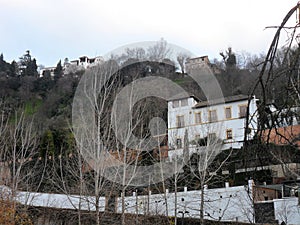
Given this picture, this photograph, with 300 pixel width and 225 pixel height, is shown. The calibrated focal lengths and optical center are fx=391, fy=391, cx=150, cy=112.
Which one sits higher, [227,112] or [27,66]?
[27,66]

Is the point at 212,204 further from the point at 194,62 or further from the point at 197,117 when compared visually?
the point at 194,62

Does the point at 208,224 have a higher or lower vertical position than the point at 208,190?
lower

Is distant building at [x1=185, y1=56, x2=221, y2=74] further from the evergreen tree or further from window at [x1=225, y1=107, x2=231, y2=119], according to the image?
the evergreen tree

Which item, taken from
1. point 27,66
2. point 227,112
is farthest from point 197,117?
point 27,66

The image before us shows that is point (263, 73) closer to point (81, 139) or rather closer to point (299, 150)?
point (299, 150)

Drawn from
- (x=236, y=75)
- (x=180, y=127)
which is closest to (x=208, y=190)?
(x=180, y=127)

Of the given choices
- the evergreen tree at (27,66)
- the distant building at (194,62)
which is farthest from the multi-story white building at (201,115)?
the evergreen tree at (27,66)

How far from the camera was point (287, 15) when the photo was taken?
1857 mm

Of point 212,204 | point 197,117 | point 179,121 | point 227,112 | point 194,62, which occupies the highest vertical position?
point 194,62

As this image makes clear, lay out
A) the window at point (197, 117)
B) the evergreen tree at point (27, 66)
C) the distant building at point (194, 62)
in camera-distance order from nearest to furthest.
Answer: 1. the window at point (197, 117)
2. the distant building at point (194, 62)
3. the evergreen tree at point (27, 66)

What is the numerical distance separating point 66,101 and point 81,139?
98.8ft

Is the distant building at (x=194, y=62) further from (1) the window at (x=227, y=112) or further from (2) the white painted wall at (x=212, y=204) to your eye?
(2) the white painted wall at (x=212, y=204)

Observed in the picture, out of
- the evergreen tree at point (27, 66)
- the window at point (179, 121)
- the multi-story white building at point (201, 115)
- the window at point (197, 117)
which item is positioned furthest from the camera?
the evergreen tree at point (27, 66)

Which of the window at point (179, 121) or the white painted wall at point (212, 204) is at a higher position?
the window at point (179, 121)
